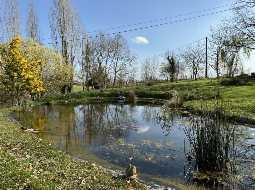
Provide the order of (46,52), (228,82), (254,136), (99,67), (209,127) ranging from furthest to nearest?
(99,67) → (46,52) → (228,82) → (254,136) → (209,127)

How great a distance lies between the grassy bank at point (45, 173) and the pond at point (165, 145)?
86.3 inches

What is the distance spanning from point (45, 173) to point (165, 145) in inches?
366

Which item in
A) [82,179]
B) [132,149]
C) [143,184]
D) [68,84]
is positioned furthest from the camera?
[68,84]

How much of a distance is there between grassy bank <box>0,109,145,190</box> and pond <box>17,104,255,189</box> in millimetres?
2191

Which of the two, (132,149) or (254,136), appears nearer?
(132,149)

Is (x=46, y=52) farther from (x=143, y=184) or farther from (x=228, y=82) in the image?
(x=143, y=184)

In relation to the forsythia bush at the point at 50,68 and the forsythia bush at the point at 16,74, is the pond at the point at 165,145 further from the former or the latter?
the forsythia bush at the point at 50,68

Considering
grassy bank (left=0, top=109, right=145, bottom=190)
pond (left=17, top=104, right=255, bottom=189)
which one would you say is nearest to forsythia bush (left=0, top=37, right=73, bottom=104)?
pond (left=17, top=104, right=255, bottom=189)

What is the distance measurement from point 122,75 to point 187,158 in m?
66.1

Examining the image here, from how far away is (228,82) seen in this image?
49.6 metres

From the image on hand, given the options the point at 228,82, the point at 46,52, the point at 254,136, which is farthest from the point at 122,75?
the point at 254,136

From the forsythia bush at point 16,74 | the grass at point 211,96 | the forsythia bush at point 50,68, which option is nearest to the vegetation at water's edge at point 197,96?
the grass at point 211,96

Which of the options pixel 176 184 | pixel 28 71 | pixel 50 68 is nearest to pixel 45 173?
pixel 176 184

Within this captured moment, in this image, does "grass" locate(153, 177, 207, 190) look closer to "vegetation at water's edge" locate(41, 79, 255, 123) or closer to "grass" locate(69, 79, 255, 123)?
"grass" locate(69, 79, 255, 123)
